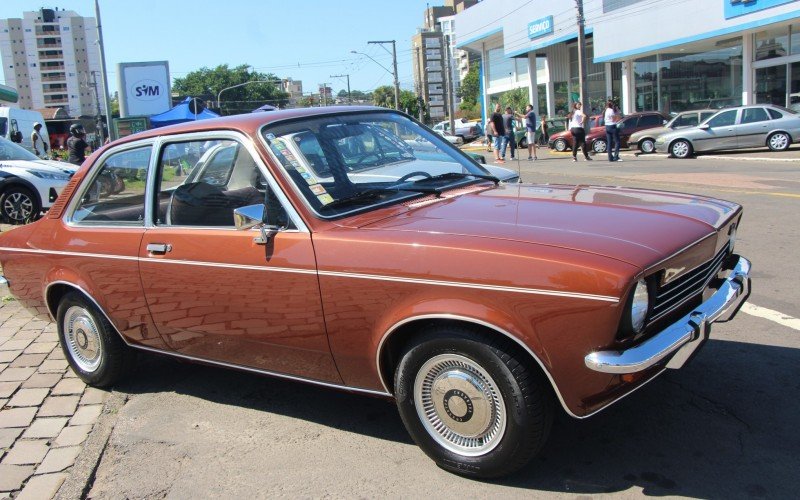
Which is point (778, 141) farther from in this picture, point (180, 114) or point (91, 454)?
point (91, 454)

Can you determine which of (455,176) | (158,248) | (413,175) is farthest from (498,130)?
(158,248)

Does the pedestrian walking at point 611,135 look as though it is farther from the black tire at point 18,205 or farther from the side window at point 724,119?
the black tire at point 18,205

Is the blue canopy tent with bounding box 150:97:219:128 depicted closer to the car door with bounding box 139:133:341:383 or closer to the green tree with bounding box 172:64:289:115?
the car door with bounding box 139:133:341:383

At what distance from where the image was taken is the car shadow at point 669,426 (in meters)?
3.07

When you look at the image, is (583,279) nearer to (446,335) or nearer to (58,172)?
(446,335)

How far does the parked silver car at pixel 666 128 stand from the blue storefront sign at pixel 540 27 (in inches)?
558

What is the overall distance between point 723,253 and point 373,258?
1.87 metres

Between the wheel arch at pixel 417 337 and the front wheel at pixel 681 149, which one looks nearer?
the wheel arch at pixel 417 337

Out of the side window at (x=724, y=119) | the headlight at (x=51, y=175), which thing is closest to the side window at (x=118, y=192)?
the headlight at (x=51, y=175)

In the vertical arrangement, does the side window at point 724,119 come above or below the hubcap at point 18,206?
above

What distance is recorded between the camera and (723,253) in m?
3.65

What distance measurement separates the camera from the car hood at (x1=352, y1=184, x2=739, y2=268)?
2.89 meters

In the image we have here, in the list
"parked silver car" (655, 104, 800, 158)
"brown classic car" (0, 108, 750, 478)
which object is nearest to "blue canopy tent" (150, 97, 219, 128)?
"parked silver car" (655, 104, 800, 158)

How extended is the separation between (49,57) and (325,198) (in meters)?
168
